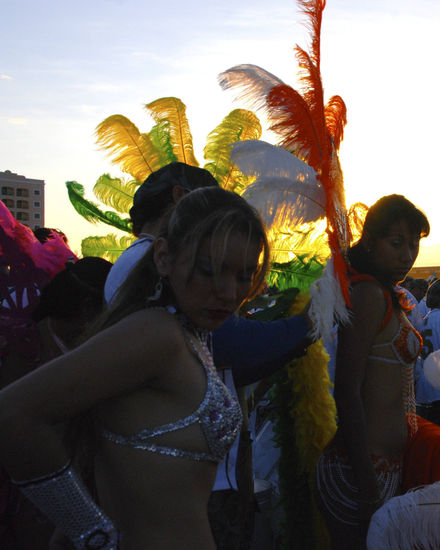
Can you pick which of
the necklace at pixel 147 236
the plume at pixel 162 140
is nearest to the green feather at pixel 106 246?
the plume at pixel 162 140

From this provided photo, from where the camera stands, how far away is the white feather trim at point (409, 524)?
1509mm

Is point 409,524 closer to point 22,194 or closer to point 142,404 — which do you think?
point 142,404

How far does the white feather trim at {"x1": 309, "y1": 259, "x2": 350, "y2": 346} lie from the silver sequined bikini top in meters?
0.56

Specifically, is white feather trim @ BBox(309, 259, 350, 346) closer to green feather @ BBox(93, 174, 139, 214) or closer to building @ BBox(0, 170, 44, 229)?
green feather @ BBox(93, 174, 139, 214)

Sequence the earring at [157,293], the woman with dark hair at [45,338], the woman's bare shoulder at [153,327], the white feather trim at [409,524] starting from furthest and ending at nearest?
1. the woman with dark hair at [45,338]
2. the white feather trim at [409,524]
3. the earring at [157,293]
4. the woman's bare shoulder at [153,327]

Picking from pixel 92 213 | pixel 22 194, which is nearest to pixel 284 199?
pixel 92 213

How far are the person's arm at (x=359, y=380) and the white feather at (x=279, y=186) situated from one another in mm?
418

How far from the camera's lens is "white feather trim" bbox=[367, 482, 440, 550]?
151 cm

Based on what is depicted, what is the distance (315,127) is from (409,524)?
1213mm

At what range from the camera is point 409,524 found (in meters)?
1.54

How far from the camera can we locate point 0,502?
7.81 feet

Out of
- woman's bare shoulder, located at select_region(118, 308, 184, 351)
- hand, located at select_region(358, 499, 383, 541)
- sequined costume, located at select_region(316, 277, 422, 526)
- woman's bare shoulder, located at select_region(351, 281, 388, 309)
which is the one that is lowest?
hand, located at select_region(358, 499, 383, 541)

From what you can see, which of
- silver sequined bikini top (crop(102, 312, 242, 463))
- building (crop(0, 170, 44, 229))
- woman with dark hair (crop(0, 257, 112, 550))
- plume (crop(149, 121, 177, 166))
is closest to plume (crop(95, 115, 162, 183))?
plume (crop(149, 121, 177, 166))

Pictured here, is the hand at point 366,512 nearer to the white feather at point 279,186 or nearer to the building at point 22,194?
the white feather at point 279,186
